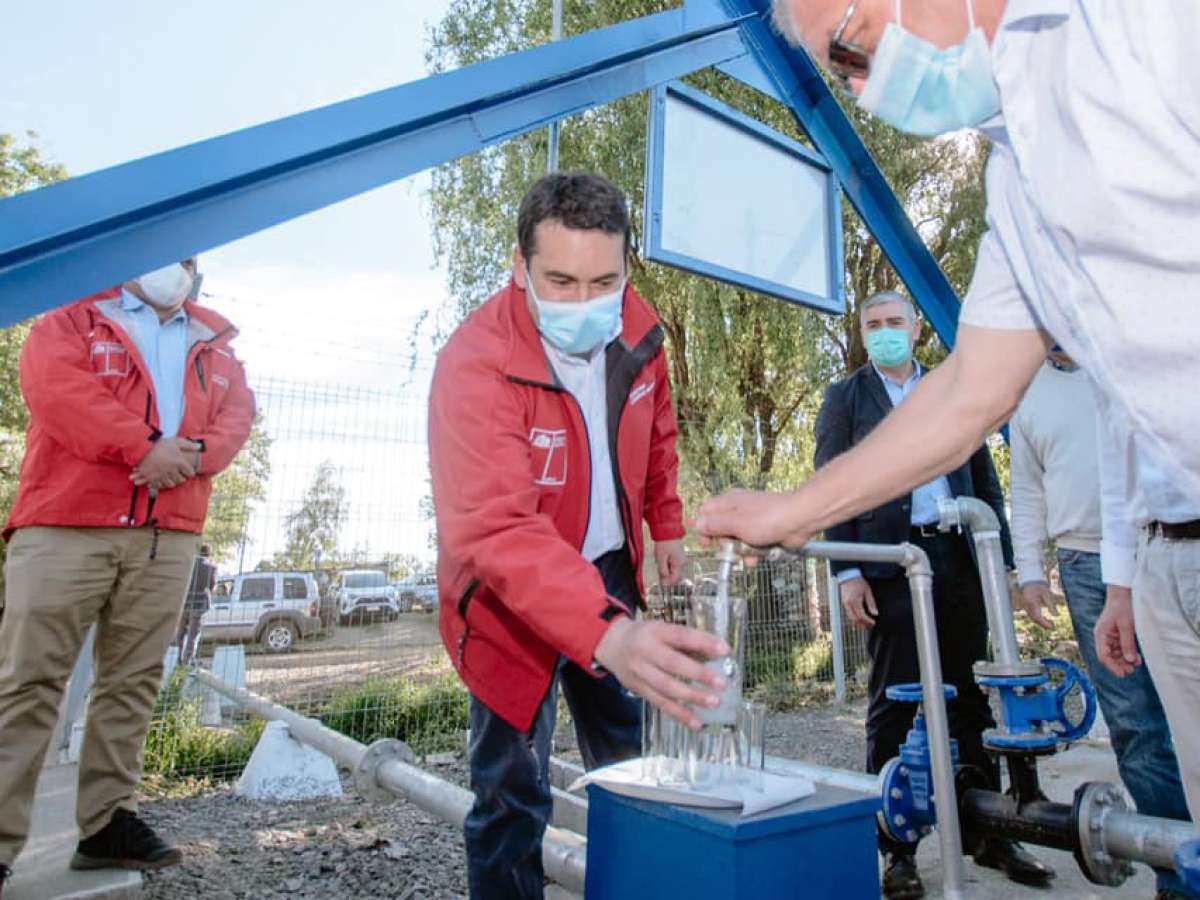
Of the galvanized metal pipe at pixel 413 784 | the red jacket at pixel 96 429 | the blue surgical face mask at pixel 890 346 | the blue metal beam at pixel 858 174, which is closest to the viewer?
the galvanized metal pipe at pixel 413 784

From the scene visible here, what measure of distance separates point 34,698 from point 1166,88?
2874 millimetres

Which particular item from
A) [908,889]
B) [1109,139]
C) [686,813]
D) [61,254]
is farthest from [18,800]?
[1109,139]

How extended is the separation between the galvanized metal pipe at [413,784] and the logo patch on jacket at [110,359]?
1.73 metres

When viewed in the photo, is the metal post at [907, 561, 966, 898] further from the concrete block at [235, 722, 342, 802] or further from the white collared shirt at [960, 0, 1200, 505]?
the concrete block at [235, 722, 342, 802]

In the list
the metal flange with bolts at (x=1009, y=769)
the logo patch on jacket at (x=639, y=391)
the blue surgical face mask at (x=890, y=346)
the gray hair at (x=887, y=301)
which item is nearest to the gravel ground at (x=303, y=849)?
Result: the metal flange with bolts at (x=1009, y=769)

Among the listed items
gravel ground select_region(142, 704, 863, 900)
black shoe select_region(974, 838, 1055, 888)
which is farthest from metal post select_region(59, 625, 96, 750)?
black shoe select_region(974, 838, 1055, 888)

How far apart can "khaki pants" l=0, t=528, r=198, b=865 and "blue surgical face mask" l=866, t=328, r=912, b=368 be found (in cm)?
264

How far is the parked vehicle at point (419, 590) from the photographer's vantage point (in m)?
5.67

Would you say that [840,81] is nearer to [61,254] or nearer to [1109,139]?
[1109,139]

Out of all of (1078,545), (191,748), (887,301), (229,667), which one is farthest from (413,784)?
(229,667)

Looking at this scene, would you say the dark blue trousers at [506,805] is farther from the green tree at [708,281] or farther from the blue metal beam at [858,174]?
the green tree at [708,281]

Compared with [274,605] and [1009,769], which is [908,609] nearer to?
→ [1009,769]

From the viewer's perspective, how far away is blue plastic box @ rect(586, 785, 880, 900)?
4.16 ft

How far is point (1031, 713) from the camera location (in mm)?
2479
